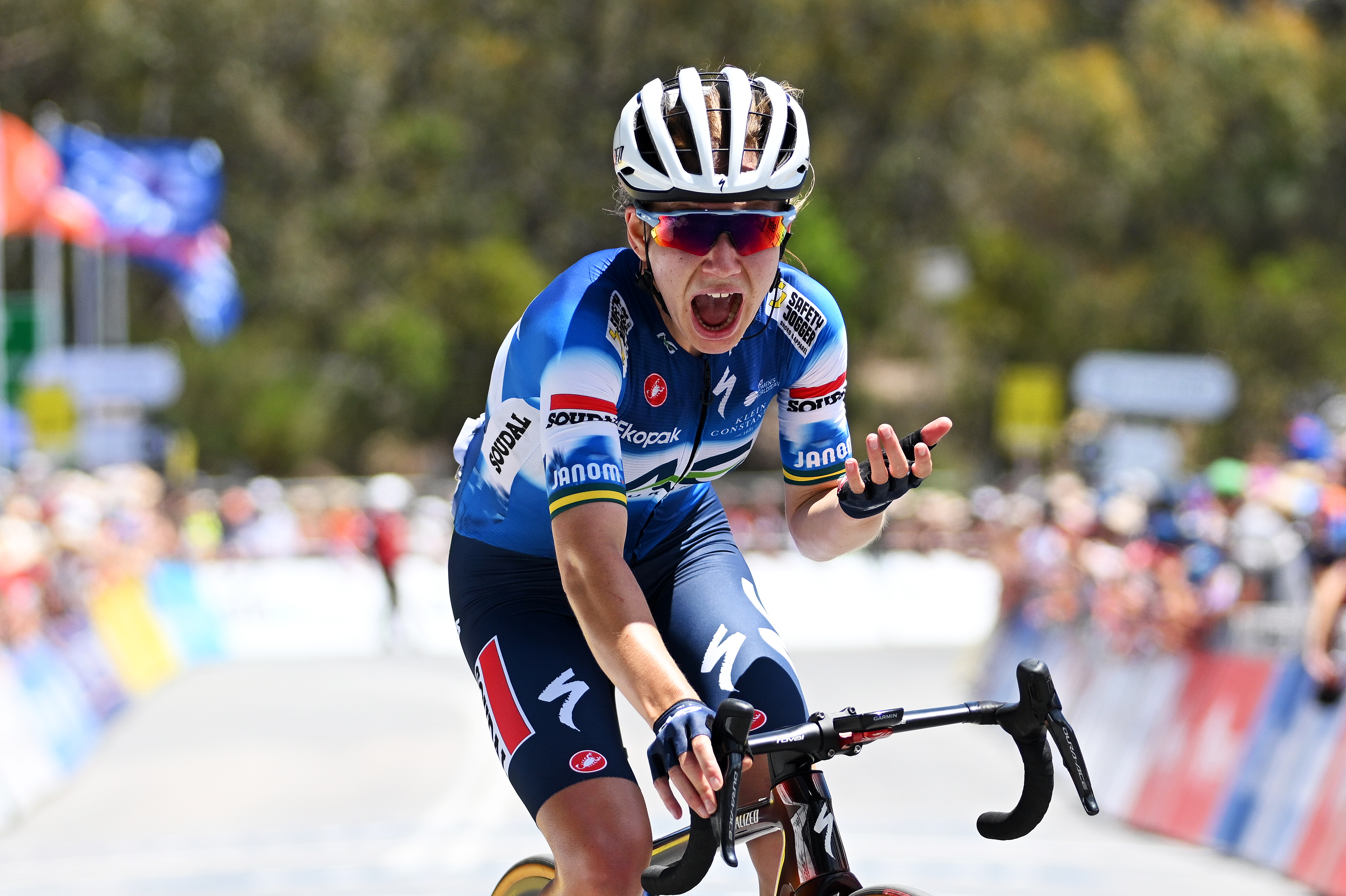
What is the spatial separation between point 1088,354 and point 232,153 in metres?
24.5

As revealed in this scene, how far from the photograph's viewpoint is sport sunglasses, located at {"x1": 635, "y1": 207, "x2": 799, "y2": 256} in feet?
13.0

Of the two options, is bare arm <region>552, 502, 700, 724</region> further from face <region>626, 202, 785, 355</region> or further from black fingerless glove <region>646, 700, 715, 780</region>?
face <region>626, 202, 785, 355</region>

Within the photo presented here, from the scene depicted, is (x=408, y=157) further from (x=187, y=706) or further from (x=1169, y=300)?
(x=187, y=706)

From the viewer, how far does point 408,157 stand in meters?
55.6

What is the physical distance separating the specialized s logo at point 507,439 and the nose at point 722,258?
61cm

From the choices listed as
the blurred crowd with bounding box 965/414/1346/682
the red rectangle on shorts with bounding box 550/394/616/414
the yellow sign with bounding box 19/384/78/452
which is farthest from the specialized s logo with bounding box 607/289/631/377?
the yellow sign with bounding box 19/384/78/452

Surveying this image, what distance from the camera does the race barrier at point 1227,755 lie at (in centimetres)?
898

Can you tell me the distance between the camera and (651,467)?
14.4ft

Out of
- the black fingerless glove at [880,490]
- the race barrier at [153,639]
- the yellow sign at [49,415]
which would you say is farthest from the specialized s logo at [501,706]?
the yellow sign at [49,415]

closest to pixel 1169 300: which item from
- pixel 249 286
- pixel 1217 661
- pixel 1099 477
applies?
pixel 249 286

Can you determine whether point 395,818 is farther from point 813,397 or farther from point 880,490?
point 880,490

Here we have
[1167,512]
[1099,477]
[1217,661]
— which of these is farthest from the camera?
[1099,477]

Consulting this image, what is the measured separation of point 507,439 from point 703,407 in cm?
47

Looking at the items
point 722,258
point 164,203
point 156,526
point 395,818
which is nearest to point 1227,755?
point 395,818
